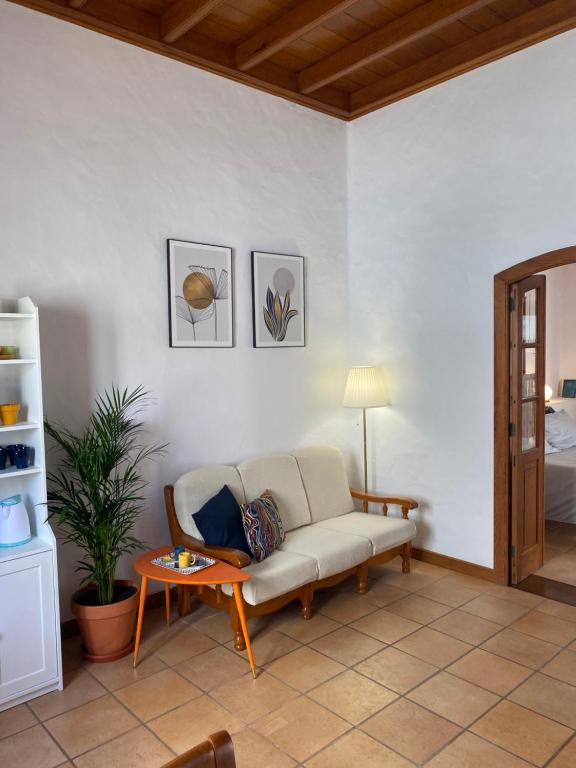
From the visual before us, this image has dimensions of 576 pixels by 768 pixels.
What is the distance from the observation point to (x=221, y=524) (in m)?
3.63

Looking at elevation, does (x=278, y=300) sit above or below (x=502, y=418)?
above

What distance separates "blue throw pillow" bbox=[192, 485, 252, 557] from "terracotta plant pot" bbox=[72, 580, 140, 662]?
0.53 m

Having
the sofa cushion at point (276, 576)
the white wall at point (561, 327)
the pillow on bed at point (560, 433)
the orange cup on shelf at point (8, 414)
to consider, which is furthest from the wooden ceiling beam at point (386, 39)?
the white wall at point (561, 327)

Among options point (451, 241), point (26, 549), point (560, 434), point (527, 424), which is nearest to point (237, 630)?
point (26, 549)

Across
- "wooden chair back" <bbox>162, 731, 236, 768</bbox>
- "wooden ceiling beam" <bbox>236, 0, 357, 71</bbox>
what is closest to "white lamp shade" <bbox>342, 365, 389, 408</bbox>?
"wooden ceiling beam" <bbox>236, 0, 357, 71</bbox>

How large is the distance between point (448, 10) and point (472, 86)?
2.33ft

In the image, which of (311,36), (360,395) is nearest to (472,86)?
(311,36)

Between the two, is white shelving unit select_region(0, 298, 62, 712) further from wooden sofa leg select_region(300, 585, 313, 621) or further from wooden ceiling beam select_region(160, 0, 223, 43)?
wooden ceiling beam select_region(160, 0, 223, 43)

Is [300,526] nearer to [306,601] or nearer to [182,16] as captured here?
[306,601]

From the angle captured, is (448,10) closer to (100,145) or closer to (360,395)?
(100,145)

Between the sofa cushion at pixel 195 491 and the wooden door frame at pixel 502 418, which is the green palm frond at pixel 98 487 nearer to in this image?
the sofa cushion at pixel 195 491

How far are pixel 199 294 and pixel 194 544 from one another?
1.63 m

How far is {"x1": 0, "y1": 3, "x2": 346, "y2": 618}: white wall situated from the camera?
3402 mm

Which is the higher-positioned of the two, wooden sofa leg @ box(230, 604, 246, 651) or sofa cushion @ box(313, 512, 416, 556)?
sofa cushion @ box(313, 512, 416, 556)
